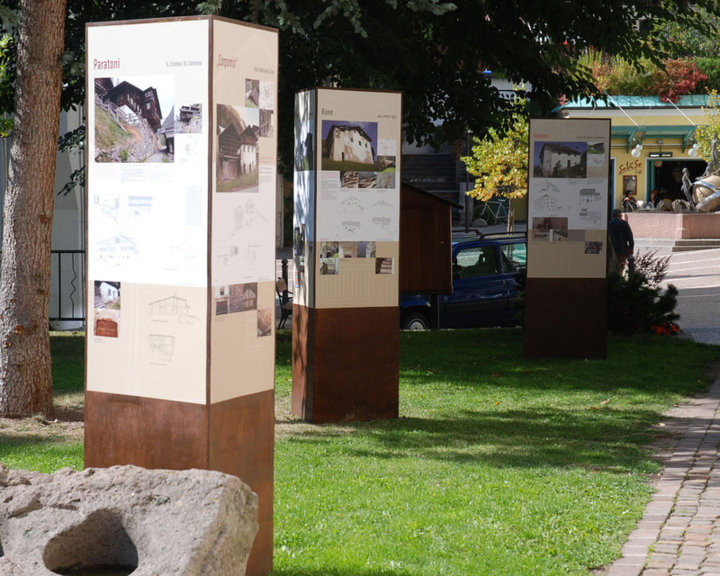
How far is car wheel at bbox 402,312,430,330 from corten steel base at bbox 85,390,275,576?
12139 millimetres

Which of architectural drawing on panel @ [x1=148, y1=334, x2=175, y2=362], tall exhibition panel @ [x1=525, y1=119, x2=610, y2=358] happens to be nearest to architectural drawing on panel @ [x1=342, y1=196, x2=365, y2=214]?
tall exhibition panel @ [x1=525, y1=119, x2=610, y2=358]

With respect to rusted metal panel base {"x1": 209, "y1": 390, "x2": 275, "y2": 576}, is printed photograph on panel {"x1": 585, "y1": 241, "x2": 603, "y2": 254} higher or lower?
higher

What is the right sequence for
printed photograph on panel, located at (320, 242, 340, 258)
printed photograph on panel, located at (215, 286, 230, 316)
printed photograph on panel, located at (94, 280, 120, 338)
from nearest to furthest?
1. printed photograph on panel, located at (215, 286, 230, 316)
2. printed photograph on panel, located at (94, 280, 120, 338)
3. printed photograph on panel, located at (320, 242, 340, 258)

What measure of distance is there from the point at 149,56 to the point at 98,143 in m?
0.53

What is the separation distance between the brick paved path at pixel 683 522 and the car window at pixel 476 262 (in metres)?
8.24

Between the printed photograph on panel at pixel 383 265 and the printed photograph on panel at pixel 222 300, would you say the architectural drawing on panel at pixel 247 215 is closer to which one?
the printed photograph on panel at pixel 222 300

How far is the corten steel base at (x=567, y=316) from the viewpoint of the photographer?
13852mm

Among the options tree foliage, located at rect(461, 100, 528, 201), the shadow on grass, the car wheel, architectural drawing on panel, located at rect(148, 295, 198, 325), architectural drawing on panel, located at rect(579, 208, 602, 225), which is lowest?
the shadow on grass

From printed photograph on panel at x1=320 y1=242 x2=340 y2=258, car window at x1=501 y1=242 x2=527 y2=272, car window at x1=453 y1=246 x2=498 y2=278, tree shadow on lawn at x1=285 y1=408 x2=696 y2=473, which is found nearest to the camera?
tree shadow on lawn at x1=285 y1=408 x2=696 y2=473

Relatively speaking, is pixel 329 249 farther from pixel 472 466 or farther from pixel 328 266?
pixel 472 466

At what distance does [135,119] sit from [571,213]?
907cm

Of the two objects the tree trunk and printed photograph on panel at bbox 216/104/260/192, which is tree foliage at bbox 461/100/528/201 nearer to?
the tree trunk

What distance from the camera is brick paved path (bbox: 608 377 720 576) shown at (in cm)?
589

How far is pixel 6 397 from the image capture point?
9992mm
